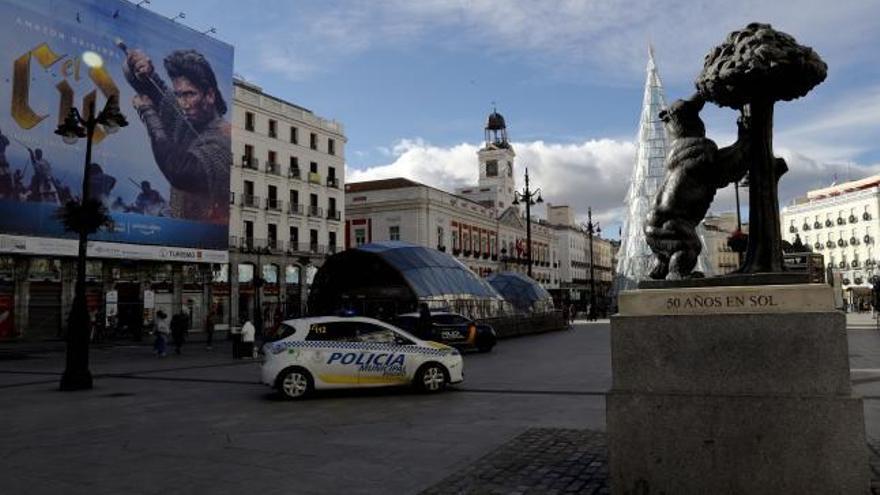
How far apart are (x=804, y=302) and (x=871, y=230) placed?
9314cm

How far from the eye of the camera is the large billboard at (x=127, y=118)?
37375mm

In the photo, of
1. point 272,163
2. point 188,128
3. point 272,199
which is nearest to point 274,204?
point 272,199

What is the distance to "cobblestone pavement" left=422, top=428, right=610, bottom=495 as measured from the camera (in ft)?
19.1

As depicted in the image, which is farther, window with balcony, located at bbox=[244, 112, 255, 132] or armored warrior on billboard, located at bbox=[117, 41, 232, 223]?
window with balcony, located at bbox=[244, 112, 255, 132]

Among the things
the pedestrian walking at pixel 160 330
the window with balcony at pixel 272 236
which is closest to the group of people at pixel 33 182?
the pedestrian walking at pixel 160 330

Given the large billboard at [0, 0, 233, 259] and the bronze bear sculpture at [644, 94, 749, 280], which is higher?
the large billboard at [0, 0, 233, 259]

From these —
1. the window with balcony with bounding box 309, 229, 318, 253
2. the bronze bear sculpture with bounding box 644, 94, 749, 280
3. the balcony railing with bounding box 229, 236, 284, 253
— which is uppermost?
the window with balcony with bounding box 309, 229, 318, 253

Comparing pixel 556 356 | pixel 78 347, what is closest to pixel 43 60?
pixel 78 347

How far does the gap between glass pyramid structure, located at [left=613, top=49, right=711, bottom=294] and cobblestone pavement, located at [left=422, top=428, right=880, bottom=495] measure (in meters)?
48.7

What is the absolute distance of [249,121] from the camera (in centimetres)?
5553

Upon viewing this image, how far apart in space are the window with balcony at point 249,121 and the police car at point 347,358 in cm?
4549

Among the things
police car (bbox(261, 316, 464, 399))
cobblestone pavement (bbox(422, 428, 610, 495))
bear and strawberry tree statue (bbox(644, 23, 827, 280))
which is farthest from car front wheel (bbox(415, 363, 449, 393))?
bear and strawberry tree statue (bbox(644, 23, 827, 280))

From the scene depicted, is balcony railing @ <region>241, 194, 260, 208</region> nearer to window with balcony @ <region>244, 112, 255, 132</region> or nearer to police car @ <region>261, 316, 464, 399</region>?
window with balcony @ <region>244, 112, 255, 132</region>

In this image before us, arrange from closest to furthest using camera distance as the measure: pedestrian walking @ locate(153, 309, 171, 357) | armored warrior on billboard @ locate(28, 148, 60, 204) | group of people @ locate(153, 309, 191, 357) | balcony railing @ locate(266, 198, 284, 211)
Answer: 1. pedestrian walking @ locate(153, 309, 171, 357)
2. group of people @ locate(153, 309, 191, 357)
3. armored warrior on billboard @ locate(28, 148, 60, 204)
4. balcony railing @ locate(266, 198, 284, 211)
